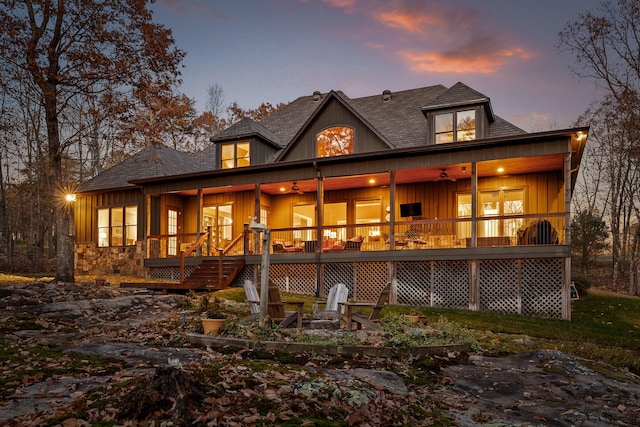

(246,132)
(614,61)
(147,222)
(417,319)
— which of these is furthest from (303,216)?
(614,61)

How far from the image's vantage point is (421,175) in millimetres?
18953

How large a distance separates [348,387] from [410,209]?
13994mm

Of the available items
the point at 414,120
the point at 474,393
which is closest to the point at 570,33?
the point at 414,120

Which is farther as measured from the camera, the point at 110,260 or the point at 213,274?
the point at 110,260

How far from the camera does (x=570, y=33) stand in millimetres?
23844

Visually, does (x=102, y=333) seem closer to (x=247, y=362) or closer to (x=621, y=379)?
(x=247, y=362)

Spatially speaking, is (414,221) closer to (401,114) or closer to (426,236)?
(426,236)

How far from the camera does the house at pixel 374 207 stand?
15.7 meters

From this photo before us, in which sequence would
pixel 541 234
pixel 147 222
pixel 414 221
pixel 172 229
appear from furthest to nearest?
pixel 172 229
pixel 147 222
pixel 414 221
pixel 541 234

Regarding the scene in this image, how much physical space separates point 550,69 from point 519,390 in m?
20.9

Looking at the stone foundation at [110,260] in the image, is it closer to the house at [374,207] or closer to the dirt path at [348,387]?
the house at [374,207]

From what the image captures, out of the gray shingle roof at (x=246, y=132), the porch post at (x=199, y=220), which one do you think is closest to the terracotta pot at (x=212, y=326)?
the porch post at (x=199, y=220)

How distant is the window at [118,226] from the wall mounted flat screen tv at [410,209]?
1252 cm

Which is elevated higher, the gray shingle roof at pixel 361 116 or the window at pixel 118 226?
the gray shingle roof at pixel 361 116
